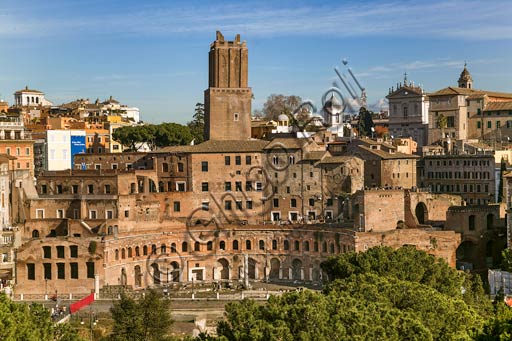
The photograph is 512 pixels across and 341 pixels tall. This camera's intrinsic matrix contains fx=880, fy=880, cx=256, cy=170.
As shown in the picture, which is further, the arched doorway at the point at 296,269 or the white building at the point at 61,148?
the white building at the point at 61,148

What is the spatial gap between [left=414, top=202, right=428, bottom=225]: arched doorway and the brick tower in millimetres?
16842

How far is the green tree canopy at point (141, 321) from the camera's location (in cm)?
4478

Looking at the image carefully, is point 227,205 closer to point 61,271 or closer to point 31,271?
point 61,271

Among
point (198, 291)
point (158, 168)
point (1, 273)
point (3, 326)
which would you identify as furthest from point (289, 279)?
point (3, 326)

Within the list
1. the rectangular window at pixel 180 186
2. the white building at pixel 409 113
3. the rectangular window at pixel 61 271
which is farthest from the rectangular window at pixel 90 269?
the white building at pixel 409 113

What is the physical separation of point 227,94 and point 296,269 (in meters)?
17.5

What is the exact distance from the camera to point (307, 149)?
240ft

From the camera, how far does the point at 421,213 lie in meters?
69.8

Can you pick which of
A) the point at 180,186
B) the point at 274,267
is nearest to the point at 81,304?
the point at 180,186

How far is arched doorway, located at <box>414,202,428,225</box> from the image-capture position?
6950cm

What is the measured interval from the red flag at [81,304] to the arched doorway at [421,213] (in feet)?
88.2

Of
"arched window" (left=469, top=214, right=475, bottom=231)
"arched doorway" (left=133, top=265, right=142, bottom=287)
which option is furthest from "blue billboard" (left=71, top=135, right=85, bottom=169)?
"arched window" (left=469, top=214, right=475, bottom=231)

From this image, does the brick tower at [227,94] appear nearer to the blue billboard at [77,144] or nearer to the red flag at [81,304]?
the blue billboard at [77,144]

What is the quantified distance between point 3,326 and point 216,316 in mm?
20701
